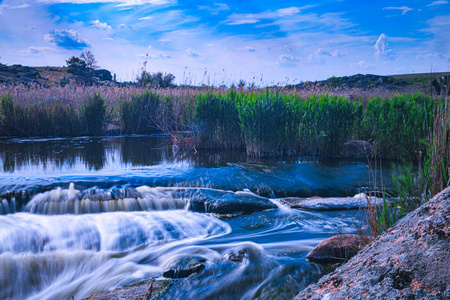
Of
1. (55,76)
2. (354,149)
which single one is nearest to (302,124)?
(354,149)

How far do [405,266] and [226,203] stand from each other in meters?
4.43

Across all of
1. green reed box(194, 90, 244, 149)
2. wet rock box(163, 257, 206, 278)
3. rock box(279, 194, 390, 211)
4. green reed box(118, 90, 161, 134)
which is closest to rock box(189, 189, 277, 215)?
rock box(279, 194, 390, 211)

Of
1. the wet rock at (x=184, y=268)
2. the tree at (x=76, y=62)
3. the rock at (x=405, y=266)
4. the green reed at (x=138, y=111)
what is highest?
the tree at (x=76, y=62)

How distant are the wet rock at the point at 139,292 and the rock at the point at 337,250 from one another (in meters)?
1.76

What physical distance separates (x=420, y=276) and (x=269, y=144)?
833 centimetres

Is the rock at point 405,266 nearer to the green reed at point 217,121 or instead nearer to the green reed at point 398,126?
the green reed at point 398,126

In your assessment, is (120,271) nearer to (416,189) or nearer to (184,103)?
(416,189)

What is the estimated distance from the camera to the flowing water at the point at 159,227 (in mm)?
3859

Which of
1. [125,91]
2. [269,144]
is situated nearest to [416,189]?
[269,144]

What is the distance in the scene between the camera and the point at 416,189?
3.80m

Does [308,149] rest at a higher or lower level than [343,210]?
higher

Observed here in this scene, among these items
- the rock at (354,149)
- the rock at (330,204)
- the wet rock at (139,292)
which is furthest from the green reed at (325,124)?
the wet rock at (139,292)

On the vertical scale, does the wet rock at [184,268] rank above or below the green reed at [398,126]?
below

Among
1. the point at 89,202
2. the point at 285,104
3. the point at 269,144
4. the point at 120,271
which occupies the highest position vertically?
the point at 285,104
